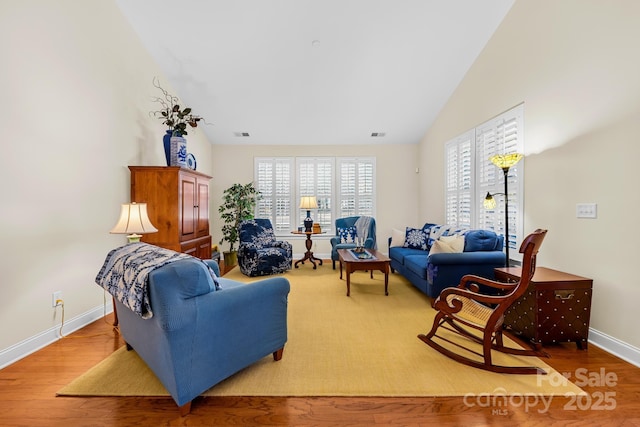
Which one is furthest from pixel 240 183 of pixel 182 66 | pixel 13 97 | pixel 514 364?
pixel 514 364

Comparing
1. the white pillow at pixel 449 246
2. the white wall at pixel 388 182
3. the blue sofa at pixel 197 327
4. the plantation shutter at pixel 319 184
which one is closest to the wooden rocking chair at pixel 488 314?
the white pillow at pixel 449 246

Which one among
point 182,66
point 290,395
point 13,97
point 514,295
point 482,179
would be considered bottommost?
point 290,395

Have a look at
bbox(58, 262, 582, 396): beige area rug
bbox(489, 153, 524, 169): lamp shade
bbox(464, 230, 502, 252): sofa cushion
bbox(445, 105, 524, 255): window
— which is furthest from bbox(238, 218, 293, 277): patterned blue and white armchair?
bbox(489, 153, 524, 169): lamp shade

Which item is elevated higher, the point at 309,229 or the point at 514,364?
the point at 309,229

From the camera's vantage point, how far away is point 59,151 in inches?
102

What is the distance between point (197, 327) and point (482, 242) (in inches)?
126

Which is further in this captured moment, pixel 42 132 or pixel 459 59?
pixel 459 59

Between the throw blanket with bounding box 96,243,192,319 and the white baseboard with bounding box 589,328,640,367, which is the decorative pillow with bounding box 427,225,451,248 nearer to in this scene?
the white baseboard with bounding box 589,328,640,367

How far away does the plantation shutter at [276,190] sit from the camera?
6324 mm

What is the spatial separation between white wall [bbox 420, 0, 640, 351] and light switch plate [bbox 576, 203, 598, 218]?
0.04m

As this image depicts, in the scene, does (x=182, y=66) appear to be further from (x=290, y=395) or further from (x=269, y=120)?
(x=290, y=395)

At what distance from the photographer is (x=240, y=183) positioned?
630 centimetres

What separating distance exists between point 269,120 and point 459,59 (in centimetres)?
321

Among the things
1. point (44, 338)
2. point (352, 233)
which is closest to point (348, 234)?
point (352, 233)
